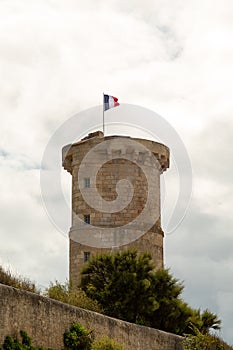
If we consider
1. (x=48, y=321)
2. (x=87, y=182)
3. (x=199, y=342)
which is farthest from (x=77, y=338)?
(x=87, y=182)

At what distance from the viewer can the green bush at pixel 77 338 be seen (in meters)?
18.8

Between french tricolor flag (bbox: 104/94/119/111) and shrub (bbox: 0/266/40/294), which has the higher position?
french tricolor flag (bbox: 104/94/119/111)

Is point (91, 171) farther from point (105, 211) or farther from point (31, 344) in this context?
point (31, 344)

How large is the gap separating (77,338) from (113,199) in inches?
849

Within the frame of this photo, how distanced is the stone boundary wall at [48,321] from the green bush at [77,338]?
15 centimetres

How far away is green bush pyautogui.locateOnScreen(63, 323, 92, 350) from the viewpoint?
742 inches

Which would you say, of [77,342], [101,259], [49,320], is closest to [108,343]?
[77,342]

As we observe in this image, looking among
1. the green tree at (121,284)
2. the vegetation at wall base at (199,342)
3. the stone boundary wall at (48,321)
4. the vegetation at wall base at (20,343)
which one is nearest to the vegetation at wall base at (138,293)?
the green tree at (121,284)

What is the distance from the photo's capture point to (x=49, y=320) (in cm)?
1811

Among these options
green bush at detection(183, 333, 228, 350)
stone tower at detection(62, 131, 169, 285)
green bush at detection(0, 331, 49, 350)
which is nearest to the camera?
green bush at detection(0, 331, 49, 350)

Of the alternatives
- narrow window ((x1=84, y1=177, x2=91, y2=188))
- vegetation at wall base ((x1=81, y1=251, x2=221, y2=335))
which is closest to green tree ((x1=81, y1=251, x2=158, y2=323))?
vegetation at wall base ((x1=81, y1=251, x2=221, y2=335))

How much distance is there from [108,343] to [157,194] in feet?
75.1

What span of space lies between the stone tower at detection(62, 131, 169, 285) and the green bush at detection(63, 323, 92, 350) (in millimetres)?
19680

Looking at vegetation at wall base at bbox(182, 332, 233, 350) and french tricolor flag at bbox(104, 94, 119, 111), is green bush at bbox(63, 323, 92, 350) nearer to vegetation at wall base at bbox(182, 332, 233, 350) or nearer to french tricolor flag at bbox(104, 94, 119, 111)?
vegetation at wall base at bbox(182, 332, 233, 350)
